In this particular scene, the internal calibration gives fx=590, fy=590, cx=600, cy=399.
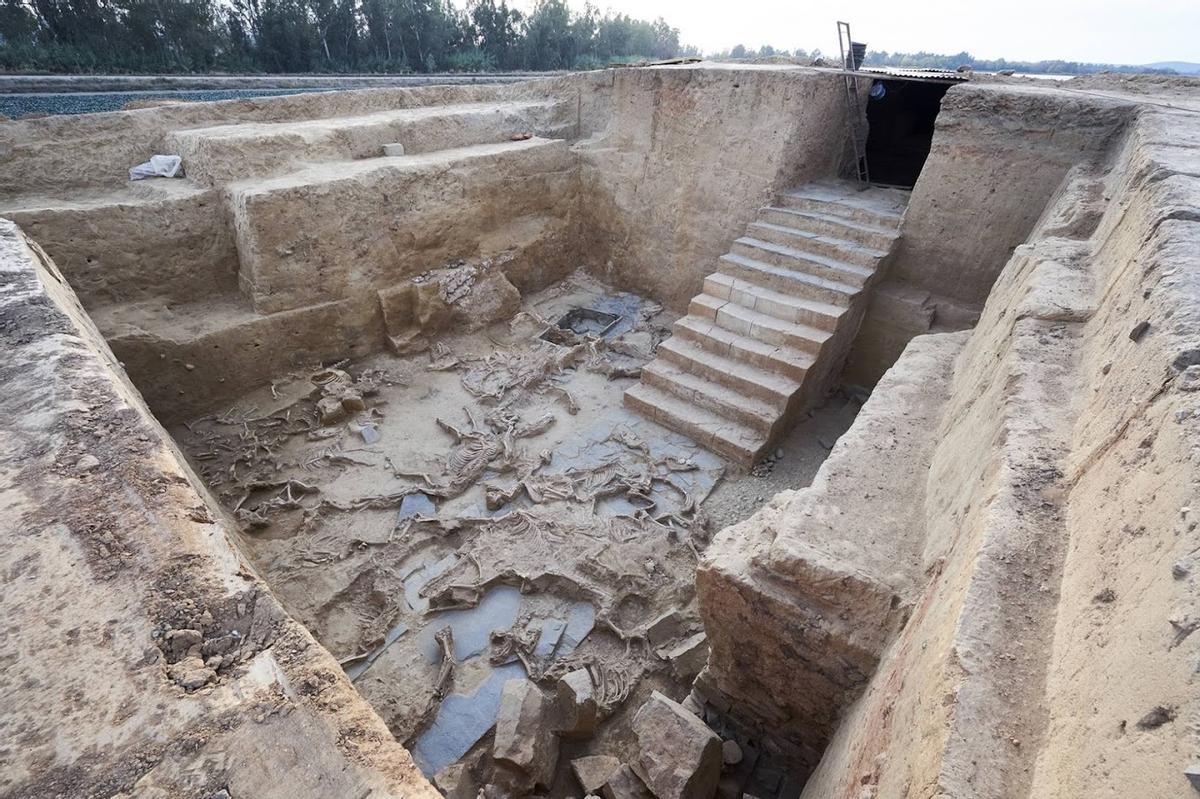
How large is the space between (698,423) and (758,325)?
1.06m

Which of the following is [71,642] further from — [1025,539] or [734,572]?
[1025,539]

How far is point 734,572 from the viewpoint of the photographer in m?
2.31

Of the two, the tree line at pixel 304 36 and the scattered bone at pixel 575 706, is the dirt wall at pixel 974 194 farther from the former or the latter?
the tree line at pixel 304 36

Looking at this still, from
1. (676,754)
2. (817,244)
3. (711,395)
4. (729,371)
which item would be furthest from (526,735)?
(817,244)

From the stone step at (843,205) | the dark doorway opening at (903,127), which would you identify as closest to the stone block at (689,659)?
the stone step at (843,205)

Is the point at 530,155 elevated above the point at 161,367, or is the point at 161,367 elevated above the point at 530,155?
the point at 530,155

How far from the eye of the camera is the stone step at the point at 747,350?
5004 millimetres

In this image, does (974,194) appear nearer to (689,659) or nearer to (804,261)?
(804,261)

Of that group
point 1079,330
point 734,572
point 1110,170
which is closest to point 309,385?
point 734,572

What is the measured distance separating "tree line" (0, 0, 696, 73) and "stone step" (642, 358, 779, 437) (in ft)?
46.4

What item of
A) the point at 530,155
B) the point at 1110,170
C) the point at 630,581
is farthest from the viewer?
the point at 530,155

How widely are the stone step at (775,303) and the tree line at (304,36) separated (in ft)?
46.7

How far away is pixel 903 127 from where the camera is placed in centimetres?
916

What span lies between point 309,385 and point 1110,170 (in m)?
6.28
